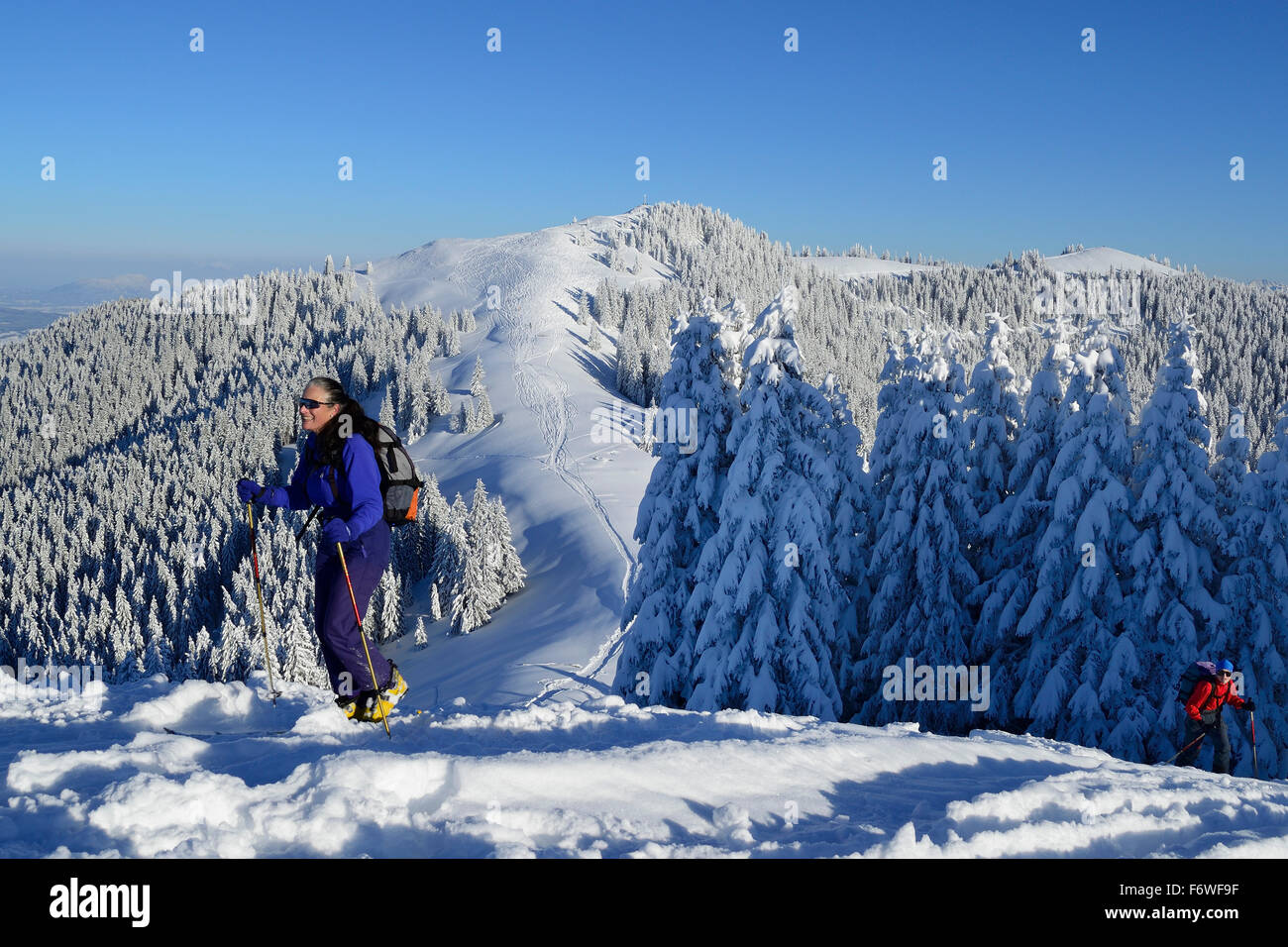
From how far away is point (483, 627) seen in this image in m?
43.7

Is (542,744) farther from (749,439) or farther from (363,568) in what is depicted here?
(749,439)

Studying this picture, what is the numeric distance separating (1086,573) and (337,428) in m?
15.3

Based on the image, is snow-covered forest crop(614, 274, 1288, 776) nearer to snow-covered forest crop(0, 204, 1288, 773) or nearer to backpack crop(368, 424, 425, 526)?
snow-covered forest crop(0, 204, 1288, 773)

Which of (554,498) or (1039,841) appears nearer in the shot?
(1039,841)

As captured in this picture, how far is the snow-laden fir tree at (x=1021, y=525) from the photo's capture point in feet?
53.9

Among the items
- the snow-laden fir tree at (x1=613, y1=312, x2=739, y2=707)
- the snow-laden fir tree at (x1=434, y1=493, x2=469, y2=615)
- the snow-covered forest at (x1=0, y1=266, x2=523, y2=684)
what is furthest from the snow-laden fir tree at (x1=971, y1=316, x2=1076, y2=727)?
the snow-laden fir tree at (x1=434, y1=493, x2=469, y2=615)

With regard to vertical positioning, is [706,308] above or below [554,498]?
above

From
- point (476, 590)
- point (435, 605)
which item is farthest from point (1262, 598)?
point (435, 605)

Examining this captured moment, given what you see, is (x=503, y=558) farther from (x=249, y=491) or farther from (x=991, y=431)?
(x=249, y=491)

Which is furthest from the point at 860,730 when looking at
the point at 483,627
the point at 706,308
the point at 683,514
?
the point at 483,627

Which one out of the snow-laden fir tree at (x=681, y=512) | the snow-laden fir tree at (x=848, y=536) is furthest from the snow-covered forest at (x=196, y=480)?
the snow-laden fir tree at (x=848, y=536)

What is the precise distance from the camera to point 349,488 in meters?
5.86
